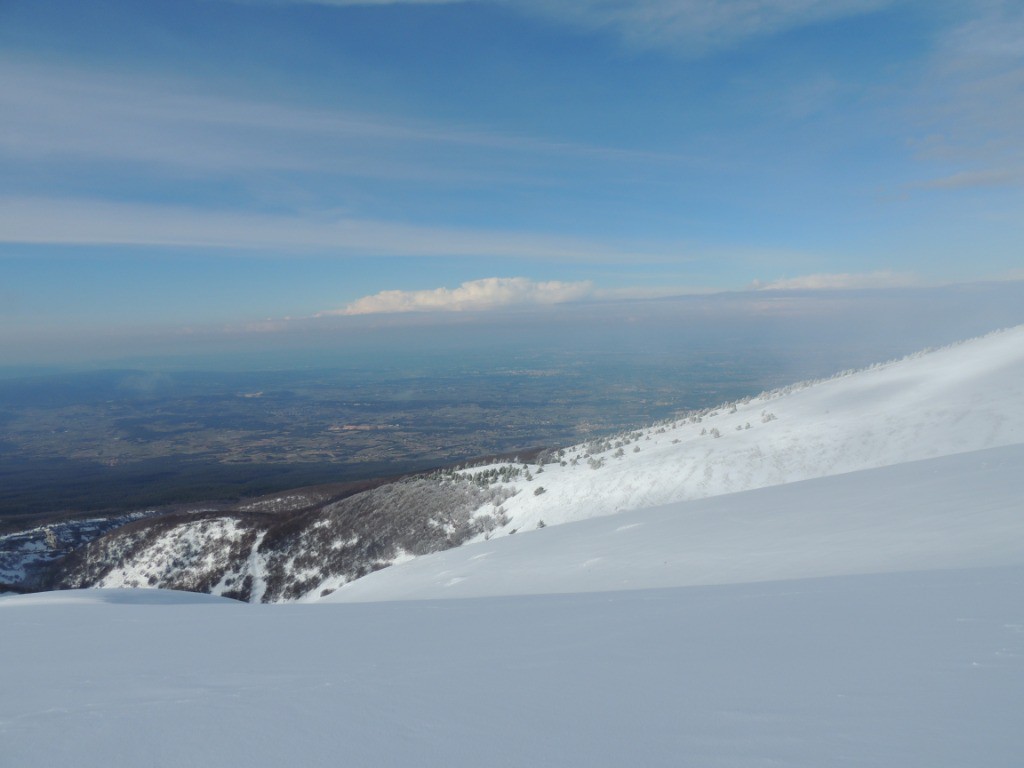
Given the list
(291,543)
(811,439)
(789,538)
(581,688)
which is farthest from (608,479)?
(581,688)

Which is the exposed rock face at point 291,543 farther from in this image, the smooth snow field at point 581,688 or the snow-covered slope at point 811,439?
the smooth snow field at point 581,688

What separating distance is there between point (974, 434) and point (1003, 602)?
580 inches

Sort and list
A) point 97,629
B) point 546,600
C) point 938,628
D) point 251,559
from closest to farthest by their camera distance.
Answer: point 938,628
point 97,629
point 546,600
point 251,559

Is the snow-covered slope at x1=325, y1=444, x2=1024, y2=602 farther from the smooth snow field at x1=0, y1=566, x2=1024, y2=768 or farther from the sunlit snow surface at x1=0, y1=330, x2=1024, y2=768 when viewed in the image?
the smooth snow field at x1=0, y1=566, x2=1024, y2=768

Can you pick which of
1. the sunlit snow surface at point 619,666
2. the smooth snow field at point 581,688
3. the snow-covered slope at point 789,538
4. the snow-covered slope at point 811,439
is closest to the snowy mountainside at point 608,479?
the snow-covered slope at point 811,439

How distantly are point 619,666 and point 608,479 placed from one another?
17.3 metres

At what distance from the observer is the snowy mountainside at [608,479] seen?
17.2m

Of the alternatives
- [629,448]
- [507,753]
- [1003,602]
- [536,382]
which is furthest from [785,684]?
[536,382]

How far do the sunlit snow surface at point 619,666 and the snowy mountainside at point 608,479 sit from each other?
888 cm

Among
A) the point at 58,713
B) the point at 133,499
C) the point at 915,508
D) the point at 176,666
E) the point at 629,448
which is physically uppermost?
the point at 58,713

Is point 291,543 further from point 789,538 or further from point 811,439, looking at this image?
point 789,538

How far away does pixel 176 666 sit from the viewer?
14.1 feet

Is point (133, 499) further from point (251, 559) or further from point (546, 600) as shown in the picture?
point (546, 600)

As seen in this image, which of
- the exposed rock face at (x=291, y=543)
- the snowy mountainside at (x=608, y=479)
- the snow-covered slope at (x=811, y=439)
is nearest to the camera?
the snow-covered slope at (x=811, y=439)
